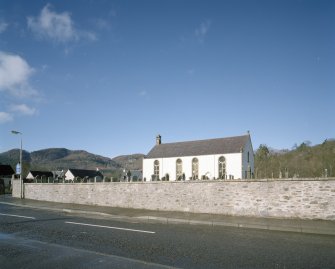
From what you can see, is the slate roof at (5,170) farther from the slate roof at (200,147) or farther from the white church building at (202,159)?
the slate roof at (200,147)

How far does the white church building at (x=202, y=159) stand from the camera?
37844 millimetres

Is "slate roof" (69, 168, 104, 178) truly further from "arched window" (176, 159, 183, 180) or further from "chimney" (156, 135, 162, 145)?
"arched window" (176, 159, 183, 180)

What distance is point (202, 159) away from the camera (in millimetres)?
40844

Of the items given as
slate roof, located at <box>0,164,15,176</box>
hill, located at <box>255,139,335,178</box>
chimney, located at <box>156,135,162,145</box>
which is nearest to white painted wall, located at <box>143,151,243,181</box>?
chimney, located at <box>156,135,162,145</box>

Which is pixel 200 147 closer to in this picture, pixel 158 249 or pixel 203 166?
pixel 203 166

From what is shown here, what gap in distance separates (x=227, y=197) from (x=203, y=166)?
22.9 meters

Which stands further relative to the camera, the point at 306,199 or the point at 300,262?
the point at 306,199

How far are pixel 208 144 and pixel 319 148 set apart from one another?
74.9 feet

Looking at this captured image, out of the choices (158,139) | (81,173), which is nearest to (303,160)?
(158,139)

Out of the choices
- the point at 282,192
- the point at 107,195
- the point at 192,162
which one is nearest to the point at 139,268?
the point at 282,192

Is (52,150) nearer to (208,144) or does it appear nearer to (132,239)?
(208,144)

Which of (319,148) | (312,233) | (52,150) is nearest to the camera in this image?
(312,233)

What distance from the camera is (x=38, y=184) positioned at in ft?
98.6

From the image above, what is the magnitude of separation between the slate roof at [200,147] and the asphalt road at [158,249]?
27.9 m
